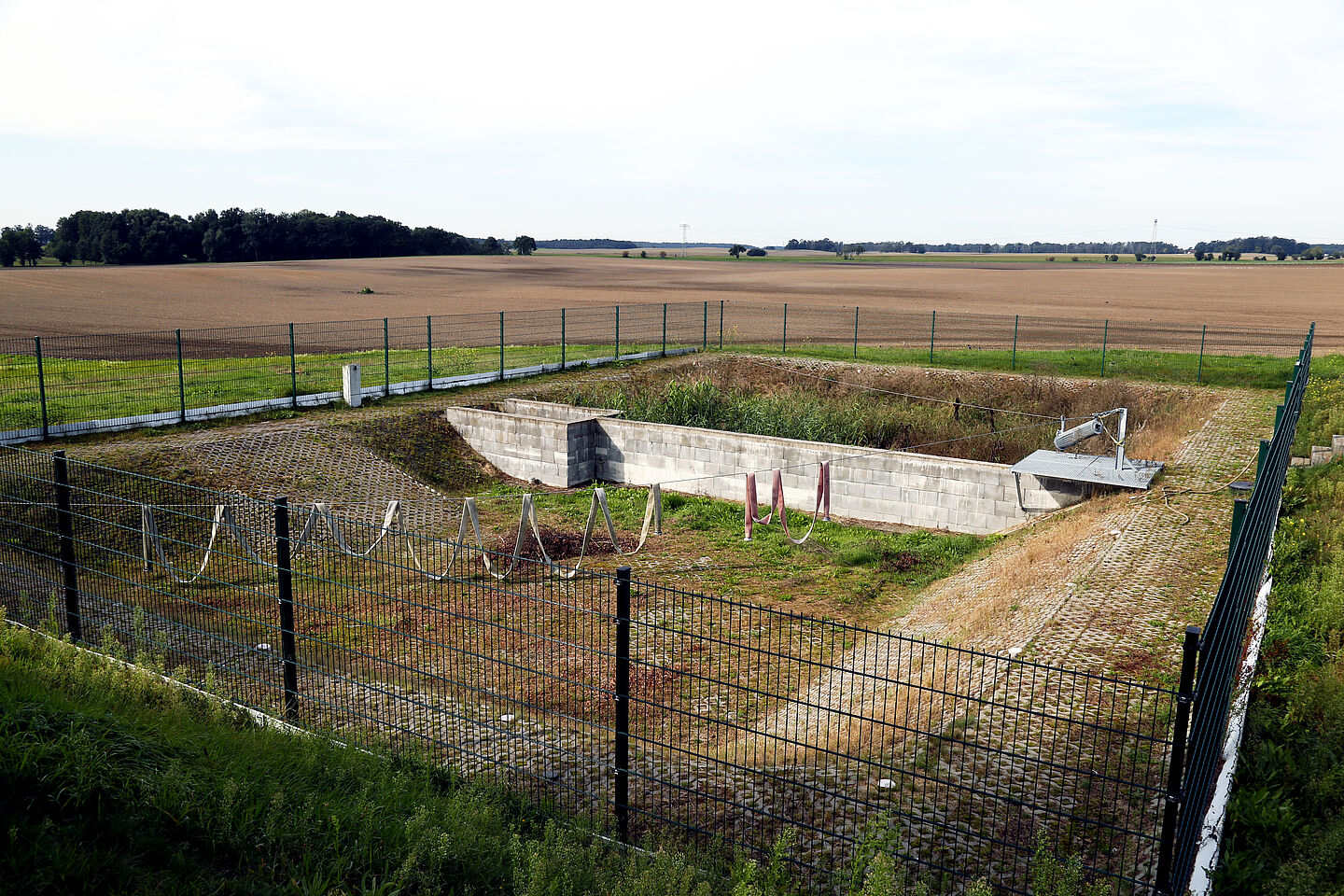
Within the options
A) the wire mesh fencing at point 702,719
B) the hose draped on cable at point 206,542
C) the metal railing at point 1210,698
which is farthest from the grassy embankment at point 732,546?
the metal railing at point 1210,698

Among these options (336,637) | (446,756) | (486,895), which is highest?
(486,895)

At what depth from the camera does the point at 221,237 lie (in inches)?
3740

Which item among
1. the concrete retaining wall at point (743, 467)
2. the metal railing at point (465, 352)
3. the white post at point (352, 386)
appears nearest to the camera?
the concrete retaining wall at point (743, 467)

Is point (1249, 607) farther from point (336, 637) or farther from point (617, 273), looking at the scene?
point (617, 273)

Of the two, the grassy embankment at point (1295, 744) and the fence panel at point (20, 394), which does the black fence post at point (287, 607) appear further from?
the fence panel at point (20, 394)

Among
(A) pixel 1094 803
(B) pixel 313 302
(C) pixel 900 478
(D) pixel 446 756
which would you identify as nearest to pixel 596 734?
(D) pixel 446 756

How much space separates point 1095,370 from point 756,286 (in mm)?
52715

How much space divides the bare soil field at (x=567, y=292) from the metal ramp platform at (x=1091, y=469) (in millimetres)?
22027

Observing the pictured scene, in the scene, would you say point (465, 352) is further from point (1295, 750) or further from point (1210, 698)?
point (1210, 698)

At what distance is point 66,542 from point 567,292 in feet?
201

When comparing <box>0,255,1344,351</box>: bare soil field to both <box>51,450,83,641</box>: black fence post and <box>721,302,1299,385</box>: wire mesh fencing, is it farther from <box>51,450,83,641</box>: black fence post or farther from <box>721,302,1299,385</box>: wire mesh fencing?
<box>51,450,83,641</box>: black fence post

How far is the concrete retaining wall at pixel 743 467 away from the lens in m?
16.4

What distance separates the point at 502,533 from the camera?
16.0 m

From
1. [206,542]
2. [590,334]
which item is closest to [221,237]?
[590,334]
